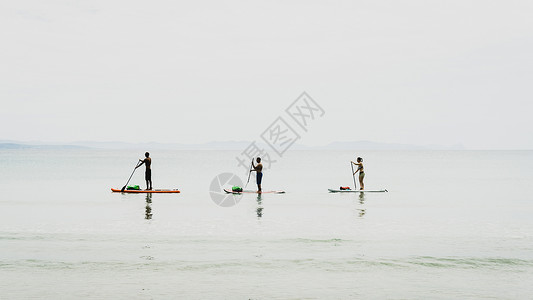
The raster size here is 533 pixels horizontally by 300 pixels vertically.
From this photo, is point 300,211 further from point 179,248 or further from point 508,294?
point 508,294

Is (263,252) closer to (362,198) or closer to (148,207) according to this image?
(148,207)

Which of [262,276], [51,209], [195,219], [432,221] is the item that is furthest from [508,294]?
[51,209]

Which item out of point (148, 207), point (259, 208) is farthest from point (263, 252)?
point (148, 207)

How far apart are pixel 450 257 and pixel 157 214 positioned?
13.1m

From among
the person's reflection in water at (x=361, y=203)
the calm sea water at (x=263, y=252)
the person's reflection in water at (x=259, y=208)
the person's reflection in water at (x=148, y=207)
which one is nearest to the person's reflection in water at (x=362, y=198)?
the person's reflection in water at (x=361, y=203)

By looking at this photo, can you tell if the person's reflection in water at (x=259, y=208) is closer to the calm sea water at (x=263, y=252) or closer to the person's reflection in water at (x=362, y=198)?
the calm sea water at (x=263, y=252)

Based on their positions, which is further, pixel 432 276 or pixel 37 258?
pixel 37 258

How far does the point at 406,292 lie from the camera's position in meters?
11.1

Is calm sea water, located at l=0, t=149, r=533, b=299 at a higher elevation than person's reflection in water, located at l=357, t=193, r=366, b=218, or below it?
below

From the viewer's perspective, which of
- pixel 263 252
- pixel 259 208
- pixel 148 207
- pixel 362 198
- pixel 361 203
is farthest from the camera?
pixel 362 198

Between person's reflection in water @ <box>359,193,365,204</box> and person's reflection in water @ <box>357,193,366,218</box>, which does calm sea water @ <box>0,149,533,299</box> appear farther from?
person's reflection in water @ <box>359,193,365,204</box>

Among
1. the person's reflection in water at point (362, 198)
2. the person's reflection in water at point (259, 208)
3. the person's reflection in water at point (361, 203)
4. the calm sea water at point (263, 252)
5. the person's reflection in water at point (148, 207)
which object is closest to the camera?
the calm sea water at point (263, 252)

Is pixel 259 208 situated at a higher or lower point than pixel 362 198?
lower

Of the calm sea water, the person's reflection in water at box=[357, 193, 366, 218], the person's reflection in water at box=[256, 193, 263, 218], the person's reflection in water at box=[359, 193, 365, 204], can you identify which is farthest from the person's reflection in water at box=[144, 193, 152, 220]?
the person's reflection in water at box=[359, 193, 365, 204]
